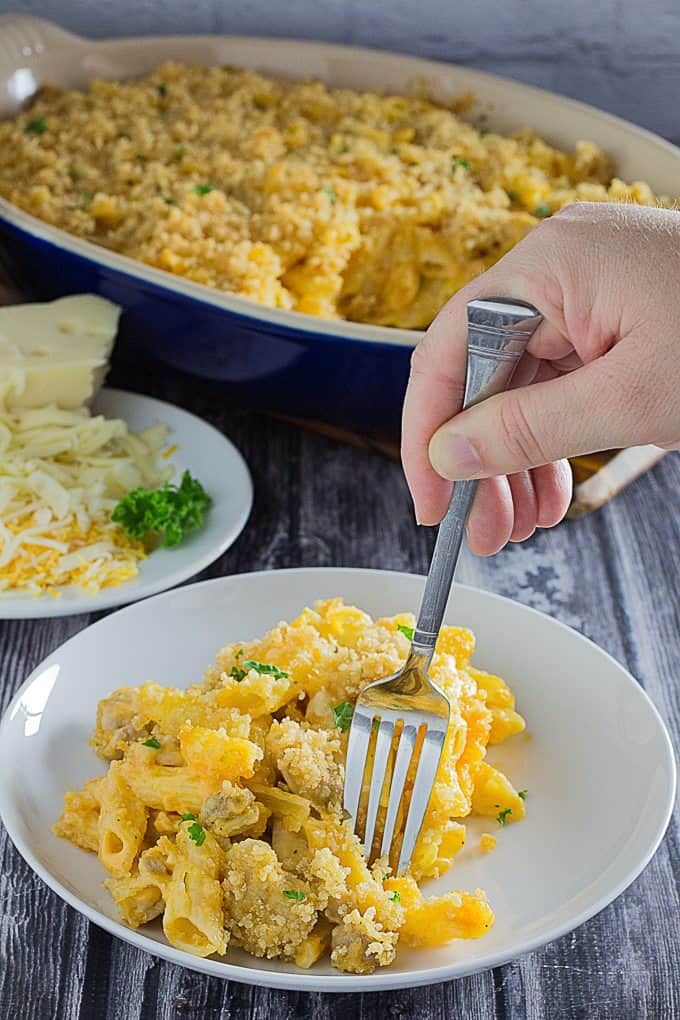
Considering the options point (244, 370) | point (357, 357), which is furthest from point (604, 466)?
point (244, 370)

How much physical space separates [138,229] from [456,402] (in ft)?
3.12

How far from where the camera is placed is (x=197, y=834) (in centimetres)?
111

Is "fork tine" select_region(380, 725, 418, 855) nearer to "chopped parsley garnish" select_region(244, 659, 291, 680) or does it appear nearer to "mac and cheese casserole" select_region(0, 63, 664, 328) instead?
"chopped parsley garnish" select_region(244, 659, 291, 680)

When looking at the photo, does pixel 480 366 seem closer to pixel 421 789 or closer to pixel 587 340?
pixel 587 340

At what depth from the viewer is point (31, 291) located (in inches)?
83.7

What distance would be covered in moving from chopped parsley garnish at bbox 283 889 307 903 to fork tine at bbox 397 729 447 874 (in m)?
0.14

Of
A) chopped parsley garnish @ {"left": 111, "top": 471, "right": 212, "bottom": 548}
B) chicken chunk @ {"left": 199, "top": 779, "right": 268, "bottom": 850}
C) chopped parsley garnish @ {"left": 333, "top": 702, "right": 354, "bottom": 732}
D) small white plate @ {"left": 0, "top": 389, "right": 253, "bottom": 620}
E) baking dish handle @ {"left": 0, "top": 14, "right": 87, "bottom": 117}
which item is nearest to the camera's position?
chicken chunk @ {"left": 199, "top": 779, "right": 268, "bottom": 850}

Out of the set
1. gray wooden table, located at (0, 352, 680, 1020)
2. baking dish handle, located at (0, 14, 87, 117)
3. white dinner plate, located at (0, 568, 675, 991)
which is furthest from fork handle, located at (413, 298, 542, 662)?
baking dish handle, located at (0, 14, 87, 117)

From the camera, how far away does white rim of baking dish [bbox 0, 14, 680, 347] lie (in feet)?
5.87

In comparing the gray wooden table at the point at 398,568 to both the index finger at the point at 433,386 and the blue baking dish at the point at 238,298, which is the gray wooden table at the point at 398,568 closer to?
the blue baking dish at the point at 238,298

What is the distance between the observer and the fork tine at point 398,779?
120 cm

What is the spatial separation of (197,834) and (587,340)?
576mm

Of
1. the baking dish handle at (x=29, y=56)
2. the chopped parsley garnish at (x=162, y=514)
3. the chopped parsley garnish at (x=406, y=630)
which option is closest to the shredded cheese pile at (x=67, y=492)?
the chopped parsley garnish at (x=162, y=514)

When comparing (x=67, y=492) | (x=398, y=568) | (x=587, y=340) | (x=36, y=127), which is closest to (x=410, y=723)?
(x=587, y=340)
